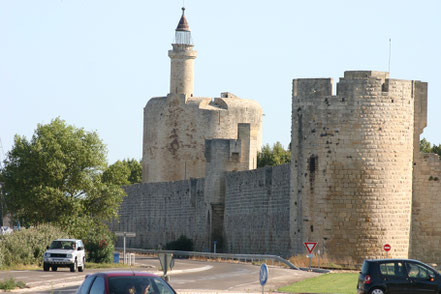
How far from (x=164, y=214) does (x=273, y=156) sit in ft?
93.8

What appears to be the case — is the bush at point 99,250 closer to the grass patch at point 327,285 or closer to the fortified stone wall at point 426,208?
the fortified stone wall at point 426,208

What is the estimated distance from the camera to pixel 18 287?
87.2 ft

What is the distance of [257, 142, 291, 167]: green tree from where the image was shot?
89312 mm

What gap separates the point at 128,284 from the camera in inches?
612

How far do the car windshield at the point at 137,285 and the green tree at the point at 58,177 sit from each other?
113ft

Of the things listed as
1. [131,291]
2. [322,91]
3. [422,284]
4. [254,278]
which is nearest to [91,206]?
[322,91]

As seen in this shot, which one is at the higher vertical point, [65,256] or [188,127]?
[188,127]

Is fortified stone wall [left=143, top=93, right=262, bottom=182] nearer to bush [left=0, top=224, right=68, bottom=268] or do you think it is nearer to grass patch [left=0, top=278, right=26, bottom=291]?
bush [left=0, top=224, right=68, bottom=268]

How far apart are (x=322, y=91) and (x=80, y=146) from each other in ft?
52.8

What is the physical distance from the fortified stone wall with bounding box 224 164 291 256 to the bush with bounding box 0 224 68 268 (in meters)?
9.60

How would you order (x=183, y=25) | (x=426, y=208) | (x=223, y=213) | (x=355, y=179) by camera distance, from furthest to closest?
(x=183, y=25) < (x=223, y=213) < (x=426, y=208) < (x=355, y=179)

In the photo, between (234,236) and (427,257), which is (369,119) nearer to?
(427,257)

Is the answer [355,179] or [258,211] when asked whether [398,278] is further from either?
[258,211]

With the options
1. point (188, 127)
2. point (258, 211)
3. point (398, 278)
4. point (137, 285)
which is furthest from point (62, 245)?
point (188, 127)
